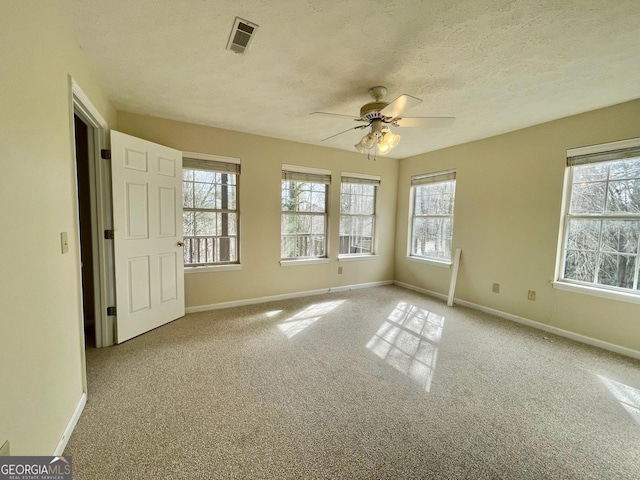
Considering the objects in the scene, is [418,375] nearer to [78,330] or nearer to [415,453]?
[415,453]

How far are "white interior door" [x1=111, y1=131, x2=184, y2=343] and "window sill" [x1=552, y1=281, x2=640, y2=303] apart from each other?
4.42 meters

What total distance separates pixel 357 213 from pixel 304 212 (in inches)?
42.3

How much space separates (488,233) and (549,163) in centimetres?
106

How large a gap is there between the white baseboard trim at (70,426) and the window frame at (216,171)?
70.3 inches

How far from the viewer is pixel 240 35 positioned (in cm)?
171

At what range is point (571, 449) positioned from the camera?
152 centimetres

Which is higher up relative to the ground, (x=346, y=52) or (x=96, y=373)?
(x=346, y=52)

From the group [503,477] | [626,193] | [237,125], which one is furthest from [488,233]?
[237,125]

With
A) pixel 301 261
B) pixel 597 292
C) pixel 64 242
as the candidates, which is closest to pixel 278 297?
pixel 301 261

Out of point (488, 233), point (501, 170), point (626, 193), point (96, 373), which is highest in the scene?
point (501, 170)

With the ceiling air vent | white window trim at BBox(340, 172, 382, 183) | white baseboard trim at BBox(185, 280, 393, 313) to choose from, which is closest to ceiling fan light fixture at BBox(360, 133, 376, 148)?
the ceiling air vent

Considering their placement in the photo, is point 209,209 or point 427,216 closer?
point 209,209

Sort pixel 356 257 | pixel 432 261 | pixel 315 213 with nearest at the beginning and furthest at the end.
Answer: pixel 315 213 < pixel 432 261 < pixel 356 257

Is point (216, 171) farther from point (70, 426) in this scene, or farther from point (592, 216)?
point (592, 216)
